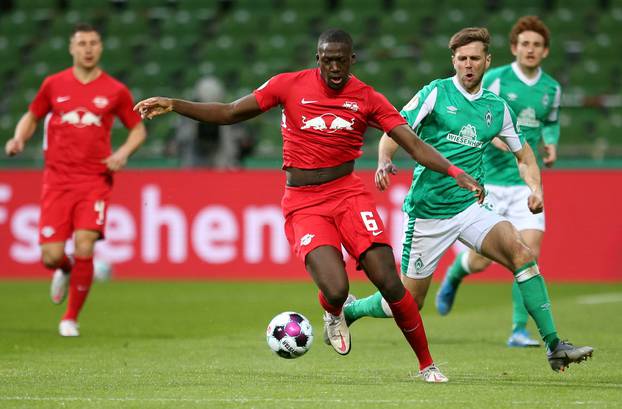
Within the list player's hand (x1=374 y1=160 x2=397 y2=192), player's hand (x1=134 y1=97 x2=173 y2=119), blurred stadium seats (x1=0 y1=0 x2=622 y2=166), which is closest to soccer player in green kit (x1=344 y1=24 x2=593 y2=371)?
Answer: player's hand (x1=374 y1=160 x2=397 y2=192)

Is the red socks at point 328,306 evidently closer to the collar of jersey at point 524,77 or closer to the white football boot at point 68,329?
the collar of jersey at point 524,77

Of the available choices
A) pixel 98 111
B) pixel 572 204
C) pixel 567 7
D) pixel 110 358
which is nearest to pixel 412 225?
pixel 110 358

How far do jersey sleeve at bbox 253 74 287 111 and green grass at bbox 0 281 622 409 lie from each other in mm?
1822

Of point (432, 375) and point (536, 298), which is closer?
point (432, 375)

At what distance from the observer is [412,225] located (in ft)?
29.4

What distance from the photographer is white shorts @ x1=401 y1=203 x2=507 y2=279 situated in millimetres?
8664

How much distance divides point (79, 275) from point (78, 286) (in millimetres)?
104

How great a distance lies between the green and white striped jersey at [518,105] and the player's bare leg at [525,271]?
2.40m

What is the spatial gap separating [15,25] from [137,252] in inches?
332

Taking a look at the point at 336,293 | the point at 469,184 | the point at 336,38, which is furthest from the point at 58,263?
the point at 469,184

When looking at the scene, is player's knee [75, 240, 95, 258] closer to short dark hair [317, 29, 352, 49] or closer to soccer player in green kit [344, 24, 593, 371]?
soccer player in green kit [344, 24, 593, 371]

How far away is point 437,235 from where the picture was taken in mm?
8844

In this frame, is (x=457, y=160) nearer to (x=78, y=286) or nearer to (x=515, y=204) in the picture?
(x=515, y=204)

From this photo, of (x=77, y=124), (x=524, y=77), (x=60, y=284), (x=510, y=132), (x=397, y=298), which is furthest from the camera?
(x=60, y=284)
